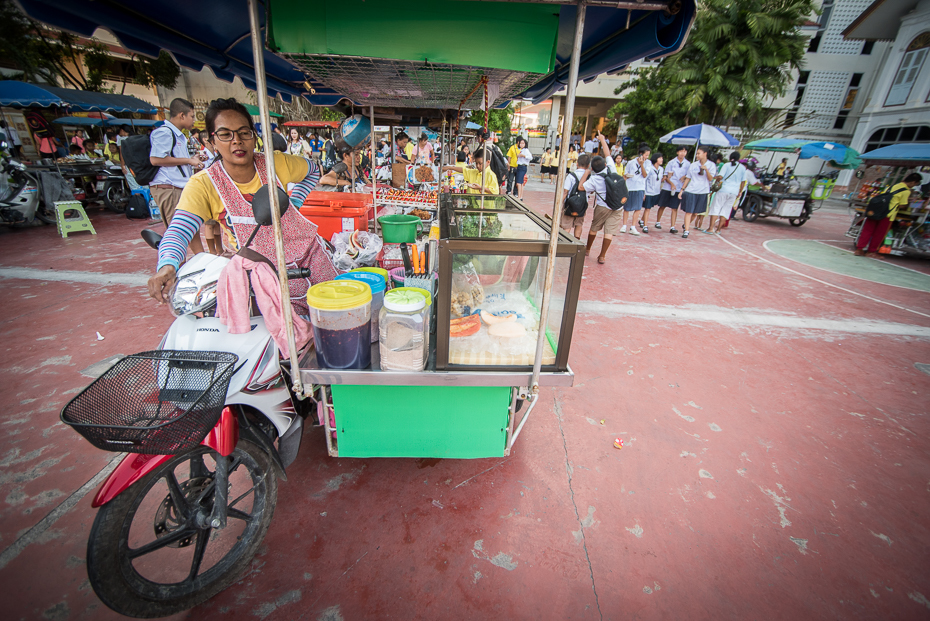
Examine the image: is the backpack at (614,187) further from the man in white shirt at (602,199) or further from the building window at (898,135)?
the building window at (898,135)

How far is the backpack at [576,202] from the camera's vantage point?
5.72 meters

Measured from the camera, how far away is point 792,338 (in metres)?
4.25

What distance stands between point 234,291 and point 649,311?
4499 mm

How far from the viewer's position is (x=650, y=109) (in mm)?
18656

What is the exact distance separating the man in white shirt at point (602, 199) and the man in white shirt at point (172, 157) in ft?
16.9

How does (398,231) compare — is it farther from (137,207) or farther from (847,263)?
(847,263)

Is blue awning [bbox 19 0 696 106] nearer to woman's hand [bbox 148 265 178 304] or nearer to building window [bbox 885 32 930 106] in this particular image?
woman's hand [bbox 148 265 178 304]

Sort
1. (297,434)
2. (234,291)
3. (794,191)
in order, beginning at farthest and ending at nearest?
1. (794,191)
2. (297,434)
3. (234,291)

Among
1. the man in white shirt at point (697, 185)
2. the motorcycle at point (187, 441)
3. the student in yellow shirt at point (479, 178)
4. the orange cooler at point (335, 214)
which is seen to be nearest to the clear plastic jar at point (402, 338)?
the motorcycle at point (187, 441)

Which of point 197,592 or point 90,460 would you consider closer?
point 197,592

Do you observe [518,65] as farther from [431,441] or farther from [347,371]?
[431,441]

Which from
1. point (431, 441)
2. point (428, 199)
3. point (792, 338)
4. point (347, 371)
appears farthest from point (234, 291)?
point (792, 338)

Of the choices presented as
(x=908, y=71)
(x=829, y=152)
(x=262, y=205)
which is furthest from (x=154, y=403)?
(x=908, y=71)

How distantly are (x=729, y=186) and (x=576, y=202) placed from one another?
5.36 meters
